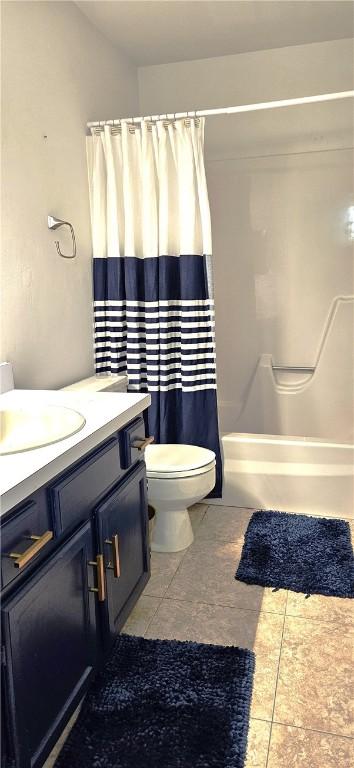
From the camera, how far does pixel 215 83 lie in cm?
332

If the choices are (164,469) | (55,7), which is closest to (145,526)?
(164,469)

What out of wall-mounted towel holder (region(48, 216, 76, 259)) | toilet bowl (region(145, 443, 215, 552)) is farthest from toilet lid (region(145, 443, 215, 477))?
wall-mounted towel holder (region(48, 216, 76, 259))

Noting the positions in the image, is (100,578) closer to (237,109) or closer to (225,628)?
(225,628)

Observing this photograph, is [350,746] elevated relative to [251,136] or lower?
lower

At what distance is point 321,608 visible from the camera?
212cm

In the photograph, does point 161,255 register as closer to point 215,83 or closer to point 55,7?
point 55,7

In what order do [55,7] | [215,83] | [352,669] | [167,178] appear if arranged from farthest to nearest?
[215,83] → [167,178] → [55,7] → [352,669]

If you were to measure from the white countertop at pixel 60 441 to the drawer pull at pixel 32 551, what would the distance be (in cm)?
11

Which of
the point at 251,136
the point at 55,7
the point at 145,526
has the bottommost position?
the point at 145,526

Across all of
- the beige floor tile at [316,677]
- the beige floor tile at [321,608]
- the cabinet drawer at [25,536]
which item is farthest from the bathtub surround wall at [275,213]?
the cabinet drawer at [25,536]

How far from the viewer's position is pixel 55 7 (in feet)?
7.77

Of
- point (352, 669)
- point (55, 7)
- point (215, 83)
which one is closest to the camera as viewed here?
point (352, 669)

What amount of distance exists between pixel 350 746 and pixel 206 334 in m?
1.73

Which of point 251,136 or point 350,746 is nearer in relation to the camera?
point 350,746
